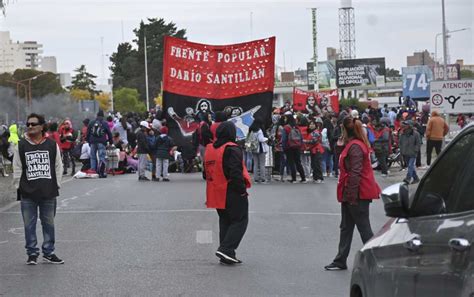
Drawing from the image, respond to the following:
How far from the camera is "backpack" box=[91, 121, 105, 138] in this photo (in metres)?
28.3

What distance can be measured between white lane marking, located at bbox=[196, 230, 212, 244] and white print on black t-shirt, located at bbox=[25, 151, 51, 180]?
2.79 meters

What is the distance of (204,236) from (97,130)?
46.6ft

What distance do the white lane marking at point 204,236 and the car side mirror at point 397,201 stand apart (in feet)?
28.8

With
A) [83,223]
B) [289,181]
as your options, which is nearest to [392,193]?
[83,223]

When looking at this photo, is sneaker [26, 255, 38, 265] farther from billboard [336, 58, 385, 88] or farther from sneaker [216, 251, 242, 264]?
billboard [336, 58, 385, 88]

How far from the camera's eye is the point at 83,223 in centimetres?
1664

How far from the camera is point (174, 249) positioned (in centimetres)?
1337

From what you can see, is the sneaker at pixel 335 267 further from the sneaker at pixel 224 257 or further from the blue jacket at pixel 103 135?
the blue jacket at pixel 103 135

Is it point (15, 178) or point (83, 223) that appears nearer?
point (15, 178)

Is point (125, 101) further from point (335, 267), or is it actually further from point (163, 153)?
Result: point (335, 267)

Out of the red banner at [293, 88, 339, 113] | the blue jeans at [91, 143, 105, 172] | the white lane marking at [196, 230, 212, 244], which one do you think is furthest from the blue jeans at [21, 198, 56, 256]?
the red banner at [293, 88, 339, 113]

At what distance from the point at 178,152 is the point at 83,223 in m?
13.6

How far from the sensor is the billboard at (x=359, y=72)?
105500 mm

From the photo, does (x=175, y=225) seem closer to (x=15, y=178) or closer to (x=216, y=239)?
(x=216, y=239)
